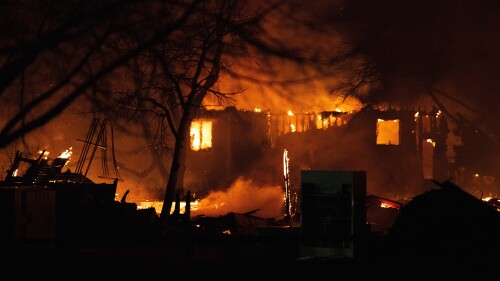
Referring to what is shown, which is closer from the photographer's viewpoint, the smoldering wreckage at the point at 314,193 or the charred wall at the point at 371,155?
the smoldering wreckage at the point at 314,193

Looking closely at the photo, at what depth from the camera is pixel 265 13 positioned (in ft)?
89.2

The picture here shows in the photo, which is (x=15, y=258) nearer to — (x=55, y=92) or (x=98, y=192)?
(x=98, y=192)

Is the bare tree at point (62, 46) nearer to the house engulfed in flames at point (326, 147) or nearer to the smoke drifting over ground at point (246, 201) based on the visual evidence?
the house engulfed in flames at point (326, 147)

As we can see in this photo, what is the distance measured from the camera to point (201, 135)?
2864 centimetres

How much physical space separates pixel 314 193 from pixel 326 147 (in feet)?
45.1

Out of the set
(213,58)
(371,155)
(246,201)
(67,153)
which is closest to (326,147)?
(371,155)

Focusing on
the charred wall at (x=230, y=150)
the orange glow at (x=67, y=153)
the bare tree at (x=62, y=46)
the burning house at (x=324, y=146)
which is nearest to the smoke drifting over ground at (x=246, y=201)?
the burning house at (x=324, y=146)

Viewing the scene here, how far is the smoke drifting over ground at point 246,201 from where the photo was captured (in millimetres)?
23516

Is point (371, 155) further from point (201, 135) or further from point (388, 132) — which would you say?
point (201, 135)

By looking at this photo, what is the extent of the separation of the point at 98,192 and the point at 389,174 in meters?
13.1

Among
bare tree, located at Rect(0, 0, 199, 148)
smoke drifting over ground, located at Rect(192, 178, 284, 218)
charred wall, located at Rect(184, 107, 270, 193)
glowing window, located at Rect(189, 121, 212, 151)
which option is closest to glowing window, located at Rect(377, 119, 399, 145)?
charred wall, located at Rect(184, 107, 270, 193)

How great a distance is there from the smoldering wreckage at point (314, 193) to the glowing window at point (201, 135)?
0.15 feet

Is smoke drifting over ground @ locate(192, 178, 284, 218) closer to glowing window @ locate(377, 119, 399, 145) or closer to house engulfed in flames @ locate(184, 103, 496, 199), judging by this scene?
house engulfed in flames @ locate(184, 103, 496, 199)

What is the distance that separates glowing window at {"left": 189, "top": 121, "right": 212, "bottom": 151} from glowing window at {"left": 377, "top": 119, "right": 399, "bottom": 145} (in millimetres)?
7354
